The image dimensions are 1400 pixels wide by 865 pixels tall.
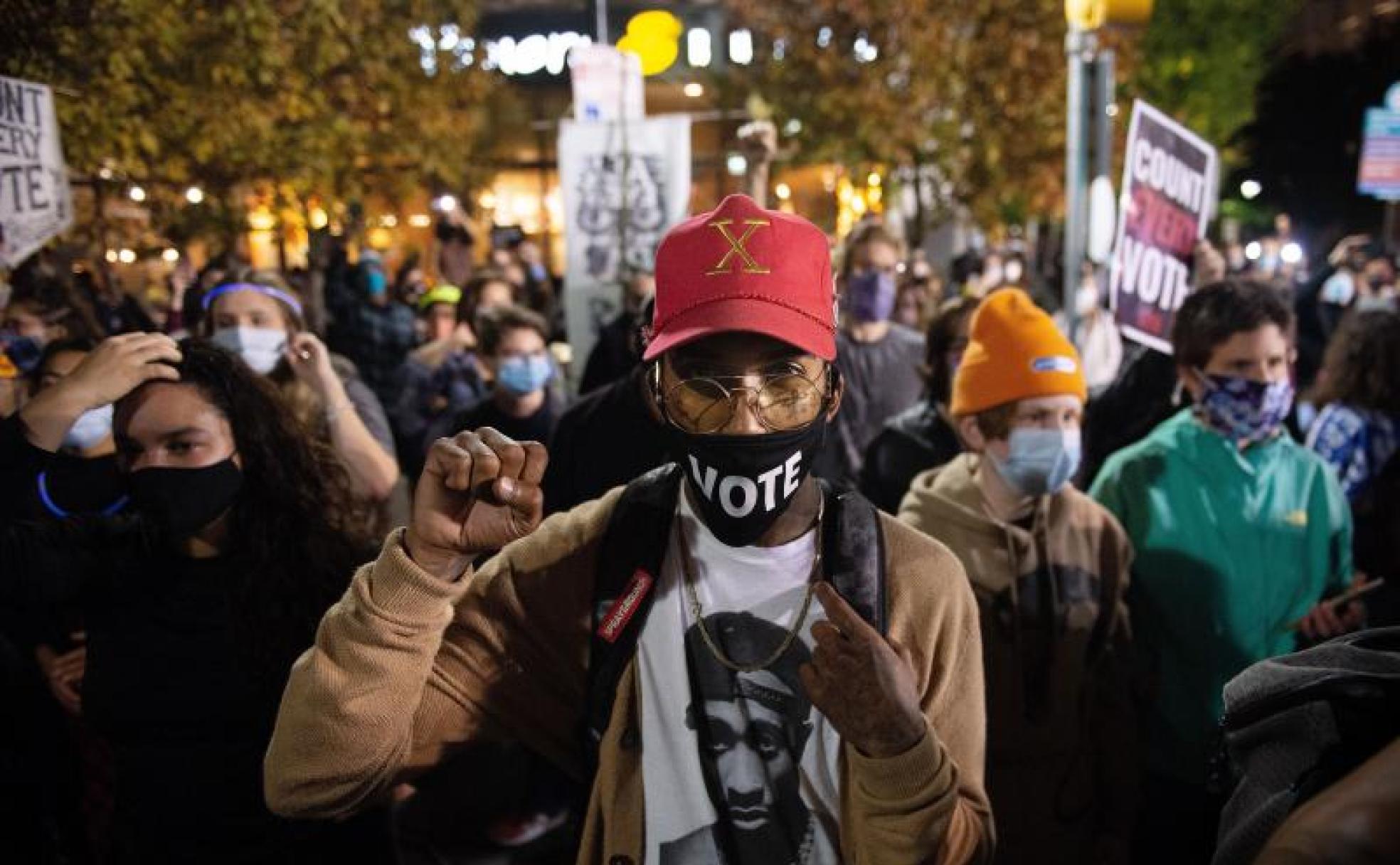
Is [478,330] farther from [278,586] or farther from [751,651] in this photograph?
[751,651]

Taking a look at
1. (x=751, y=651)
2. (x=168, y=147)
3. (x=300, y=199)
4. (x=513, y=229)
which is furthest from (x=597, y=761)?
(x=513, y=229)

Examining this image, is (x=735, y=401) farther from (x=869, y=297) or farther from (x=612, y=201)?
(x=612, y=201)

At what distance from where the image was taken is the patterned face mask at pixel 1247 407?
326cm

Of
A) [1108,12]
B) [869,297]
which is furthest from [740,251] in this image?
[1108,12]

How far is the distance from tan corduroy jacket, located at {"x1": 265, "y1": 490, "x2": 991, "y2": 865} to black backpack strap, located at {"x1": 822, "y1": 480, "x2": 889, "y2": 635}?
3 cm

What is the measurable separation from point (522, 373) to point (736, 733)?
3347 millimetres

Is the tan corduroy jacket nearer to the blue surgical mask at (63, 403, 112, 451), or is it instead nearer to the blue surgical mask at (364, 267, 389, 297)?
the blue surgical mask at (63, 403, 112, 451)

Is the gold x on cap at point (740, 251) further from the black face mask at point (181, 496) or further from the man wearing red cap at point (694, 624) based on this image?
the black face mask at point (181, 496)

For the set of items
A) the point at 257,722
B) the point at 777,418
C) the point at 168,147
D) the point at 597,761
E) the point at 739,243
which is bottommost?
the point at 257,722

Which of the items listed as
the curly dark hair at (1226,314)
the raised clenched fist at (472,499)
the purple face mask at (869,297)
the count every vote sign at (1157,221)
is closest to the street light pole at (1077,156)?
the count every vote sign at (1157,221)

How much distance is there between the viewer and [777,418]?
1890 mm

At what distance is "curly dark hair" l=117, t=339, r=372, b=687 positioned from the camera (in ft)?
8.50

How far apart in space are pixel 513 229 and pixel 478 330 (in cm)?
898

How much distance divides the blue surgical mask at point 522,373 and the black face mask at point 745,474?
3133 mm
